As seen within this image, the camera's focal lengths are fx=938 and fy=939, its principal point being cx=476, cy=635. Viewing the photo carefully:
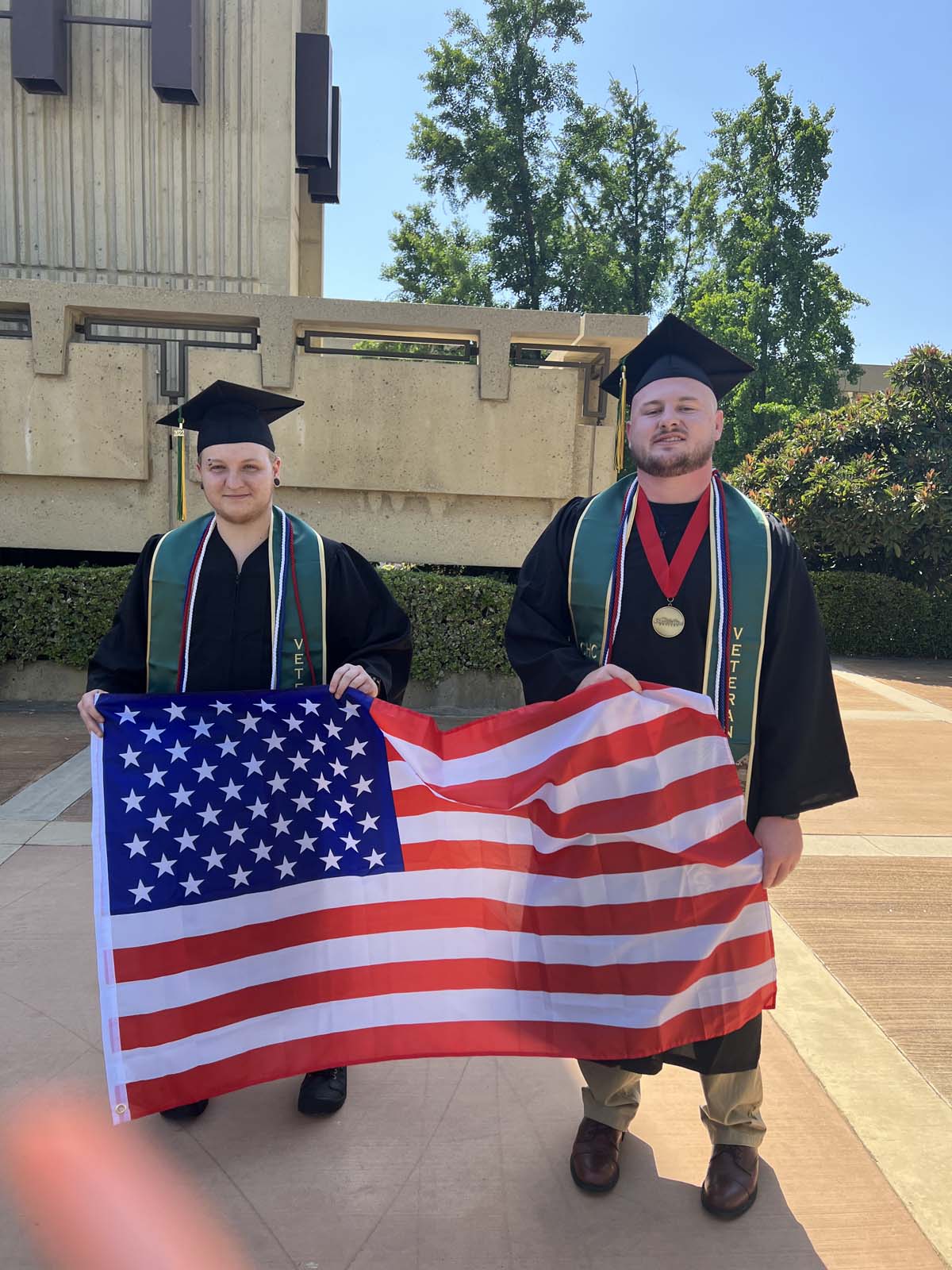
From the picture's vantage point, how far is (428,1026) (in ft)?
8.18

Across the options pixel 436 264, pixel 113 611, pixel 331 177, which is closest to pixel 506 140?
pixel 436 264

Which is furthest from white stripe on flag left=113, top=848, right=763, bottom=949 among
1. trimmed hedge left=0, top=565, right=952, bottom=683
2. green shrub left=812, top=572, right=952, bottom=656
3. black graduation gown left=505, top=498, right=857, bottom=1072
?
green shrub left=812, top=572, right=952, bottom=656

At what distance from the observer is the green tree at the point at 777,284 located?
25.1 meters

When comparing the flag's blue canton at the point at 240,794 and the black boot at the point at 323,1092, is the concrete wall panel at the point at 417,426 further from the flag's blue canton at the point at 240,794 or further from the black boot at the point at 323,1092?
the black boot at the point at 323,1092

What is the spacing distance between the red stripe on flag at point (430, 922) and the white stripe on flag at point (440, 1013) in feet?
0.55

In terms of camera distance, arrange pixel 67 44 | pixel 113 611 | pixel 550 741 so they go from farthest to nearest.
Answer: pixel 67 44 → pixel 113 611 → pixel 550 741

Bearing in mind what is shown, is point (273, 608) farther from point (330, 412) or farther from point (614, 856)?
point (330, 412)

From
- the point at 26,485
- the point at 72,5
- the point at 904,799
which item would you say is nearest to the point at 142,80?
the point at 72,5

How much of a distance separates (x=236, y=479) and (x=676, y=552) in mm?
1337

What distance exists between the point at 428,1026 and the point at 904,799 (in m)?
4.53

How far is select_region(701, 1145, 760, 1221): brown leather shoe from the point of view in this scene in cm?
240

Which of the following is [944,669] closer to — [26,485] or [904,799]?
[904,799]

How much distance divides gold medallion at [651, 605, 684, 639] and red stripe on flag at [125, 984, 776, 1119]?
0.98 meters

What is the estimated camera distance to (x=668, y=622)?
2.56 metres
